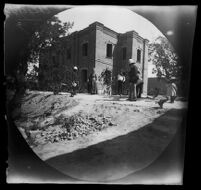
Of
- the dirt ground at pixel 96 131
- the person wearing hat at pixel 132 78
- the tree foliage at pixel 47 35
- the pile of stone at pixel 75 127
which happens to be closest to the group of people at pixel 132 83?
the person wearing hat at pixel 132 78

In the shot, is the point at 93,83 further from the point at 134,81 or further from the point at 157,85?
the point at 157,85

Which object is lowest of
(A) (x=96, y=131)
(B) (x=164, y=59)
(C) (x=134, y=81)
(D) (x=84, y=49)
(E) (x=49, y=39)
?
(A) (x=96, y=131)

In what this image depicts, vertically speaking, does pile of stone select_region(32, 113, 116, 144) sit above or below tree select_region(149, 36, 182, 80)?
below

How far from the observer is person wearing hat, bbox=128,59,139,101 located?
2.98m

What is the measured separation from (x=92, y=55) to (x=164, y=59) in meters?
1.10

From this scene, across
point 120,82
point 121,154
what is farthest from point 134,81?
point 121,154

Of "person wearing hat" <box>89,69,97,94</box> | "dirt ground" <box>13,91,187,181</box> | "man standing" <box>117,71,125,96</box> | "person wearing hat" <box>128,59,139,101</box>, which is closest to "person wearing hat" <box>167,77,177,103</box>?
"dirt ground" <box>13,91,187,181</box>

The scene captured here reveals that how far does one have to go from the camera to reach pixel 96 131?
9.64 feet

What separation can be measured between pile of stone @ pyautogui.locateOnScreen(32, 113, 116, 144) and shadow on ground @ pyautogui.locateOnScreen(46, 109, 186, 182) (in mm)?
241

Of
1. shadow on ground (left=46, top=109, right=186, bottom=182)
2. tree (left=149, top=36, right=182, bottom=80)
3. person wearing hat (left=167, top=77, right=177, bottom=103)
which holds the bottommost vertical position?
shadow on ground (left=46, top=109, right=186, bottom=182)

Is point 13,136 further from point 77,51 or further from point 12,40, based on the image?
point 77,51

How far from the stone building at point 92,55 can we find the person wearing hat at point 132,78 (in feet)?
0.21

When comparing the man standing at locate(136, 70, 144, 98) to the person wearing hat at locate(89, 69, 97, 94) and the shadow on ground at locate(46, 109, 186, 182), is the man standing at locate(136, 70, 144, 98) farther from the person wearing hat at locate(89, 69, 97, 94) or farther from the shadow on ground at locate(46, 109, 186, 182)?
the person wearing hat at locate(89, 69, 97, 94)
